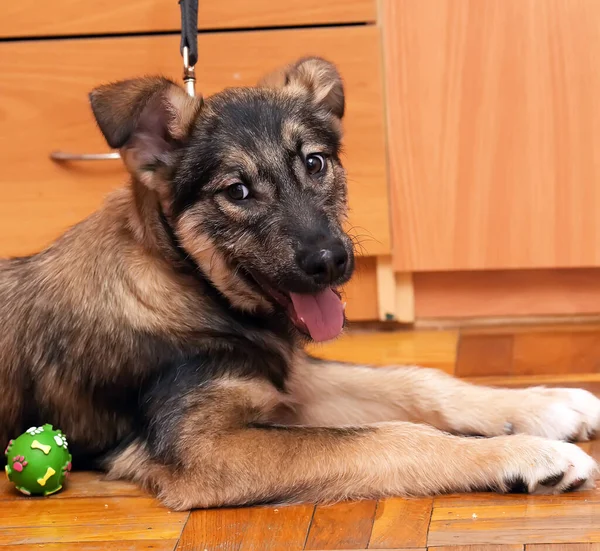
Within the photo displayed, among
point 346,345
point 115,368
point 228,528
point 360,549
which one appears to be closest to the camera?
point 360,549

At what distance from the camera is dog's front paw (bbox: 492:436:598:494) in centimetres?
186

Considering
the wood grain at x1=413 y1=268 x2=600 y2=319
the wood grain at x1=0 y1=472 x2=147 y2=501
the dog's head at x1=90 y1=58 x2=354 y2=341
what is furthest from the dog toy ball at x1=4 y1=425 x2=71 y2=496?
the wood grain at x1=413 y1=268 x2=600 y2=319

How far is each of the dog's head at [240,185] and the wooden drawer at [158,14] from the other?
915mm

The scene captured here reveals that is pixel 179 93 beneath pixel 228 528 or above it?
above

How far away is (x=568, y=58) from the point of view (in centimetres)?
299

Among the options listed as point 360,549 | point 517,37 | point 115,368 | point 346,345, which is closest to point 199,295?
point 115,368

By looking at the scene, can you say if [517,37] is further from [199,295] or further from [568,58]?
[199,295]

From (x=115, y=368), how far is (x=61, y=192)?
49.4 inches

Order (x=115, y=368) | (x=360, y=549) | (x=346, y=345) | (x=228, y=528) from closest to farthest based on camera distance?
1. (x=360, y=549)
2. (x=228, y=528)
3. (x=115, y=368)
4. (x=346, y=345)

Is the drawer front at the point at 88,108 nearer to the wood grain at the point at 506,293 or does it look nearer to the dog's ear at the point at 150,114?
the wood grain at the point at 506,293

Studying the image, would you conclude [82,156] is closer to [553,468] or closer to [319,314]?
[319,314]

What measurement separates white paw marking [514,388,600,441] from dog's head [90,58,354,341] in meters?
0.45

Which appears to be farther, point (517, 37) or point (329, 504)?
point (517, 37)

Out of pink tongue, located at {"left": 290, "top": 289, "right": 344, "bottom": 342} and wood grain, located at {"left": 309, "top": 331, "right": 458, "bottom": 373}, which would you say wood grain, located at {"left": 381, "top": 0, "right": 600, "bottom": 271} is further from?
pink tongue, located at {"left": 290, "top": 289, "right": 344, "bottom": 342}
